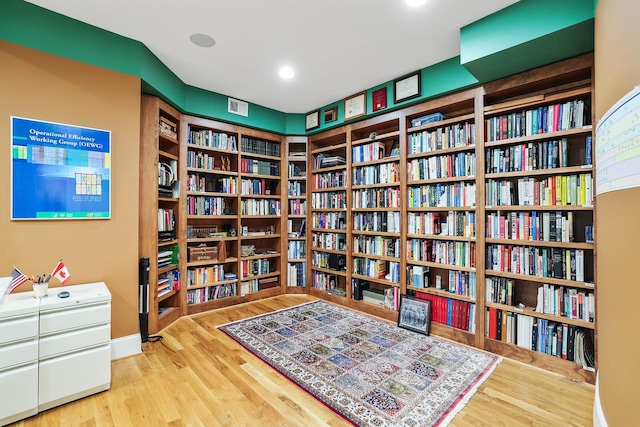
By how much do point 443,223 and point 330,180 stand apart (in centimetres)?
183

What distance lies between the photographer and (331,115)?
415 cm

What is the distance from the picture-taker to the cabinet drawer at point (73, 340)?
192cm

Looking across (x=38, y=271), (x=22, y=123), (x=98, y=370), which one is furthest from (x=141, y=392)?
(x=22, y=123)

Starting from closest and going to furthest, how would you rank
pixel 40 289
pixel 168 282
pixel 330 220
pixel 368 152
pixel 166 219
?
pixel 40 289 → pixel 166 219 → pixel 168 282 → pixel 368 152 → pixel 330 220

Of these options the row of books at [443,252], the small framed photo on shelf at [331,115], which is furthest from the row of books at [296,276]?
the small framed photo on shelf at [331,115]

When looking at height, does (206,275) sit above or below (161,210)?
below

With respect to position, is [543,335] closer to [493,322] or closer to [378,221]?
[493,322]

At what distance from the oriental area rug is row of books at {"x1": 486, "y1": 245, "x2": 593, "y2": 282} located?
86 centimetres

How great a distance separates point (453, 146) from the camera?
302 centimetres

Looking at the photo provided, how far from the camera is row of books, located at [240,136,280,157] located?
421 centimetres

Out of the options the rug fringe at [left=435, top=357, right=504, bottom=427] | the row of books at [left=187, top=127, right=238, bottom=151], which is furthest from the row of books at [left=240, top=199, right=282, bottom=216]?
the rug fringe at [left=435, top=357, right=504, bottom=427]

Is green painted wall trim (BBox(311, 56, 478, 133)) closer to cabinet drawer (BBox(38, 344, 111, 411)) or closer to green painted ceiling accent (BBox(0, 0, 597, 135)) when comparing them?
green painted ceiling accent (BBox(0, 0, 597, 135))

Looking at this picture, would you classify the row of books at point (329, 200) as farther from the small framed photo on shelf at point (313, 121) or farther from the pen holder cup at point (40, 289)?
the pen holder cup at point (40, 289)

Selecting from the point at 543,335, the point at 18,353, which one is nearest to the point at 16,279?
the point at 18,353
